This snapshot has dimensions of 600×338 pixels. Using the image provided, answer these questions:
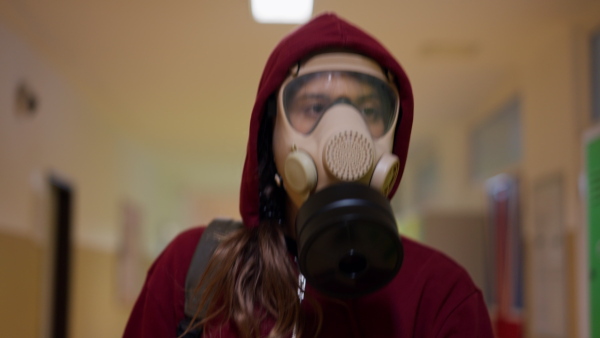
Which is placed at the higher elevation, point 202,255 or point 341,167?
point 341,167

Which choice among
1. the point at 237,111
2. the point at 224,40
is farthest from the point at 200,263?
the point at 224,40

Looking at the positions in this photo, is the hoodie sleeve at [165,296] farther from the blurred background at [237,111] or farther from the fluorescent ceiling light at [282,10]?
the fluorescent ceiling light at [282,10]

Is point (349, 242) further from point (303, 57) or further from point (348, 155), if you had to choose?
point (303, 57)

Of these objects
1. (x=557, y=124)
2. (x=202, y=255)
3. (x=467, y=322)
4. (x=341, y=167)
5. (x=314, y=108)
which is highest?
(x=557, y=124)

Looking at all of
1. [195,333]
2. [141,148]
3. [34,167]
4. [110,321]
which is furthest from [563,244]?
[141,148]

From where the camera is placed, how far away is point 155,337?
102cm

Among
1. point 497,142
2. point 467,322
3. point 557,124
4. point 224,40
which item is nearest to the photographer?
point 467,322

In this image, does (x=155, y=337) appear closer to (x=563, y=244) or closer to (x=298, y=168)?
(x=298, y=168)

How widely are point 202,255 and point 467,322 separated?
44 centimetres

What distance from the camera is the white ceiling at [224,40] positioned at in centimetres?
308

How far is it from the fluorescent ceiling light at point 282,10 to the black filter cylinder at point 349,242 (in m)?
2.05

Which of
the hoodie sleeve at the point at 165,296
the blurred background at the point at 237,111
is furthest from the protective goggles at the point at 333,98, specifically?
the blurred background at the point at 237,111

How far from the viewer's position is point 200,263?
3.43ft

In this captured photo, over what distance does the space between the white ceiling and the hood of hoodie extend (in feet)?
4.64
